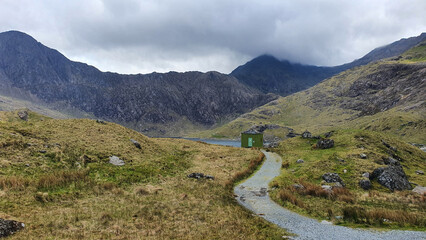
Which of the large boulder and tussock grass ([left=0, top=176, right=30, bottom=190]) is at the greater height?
tussock grass ([left=0, top=176, right=30, bottom=190])

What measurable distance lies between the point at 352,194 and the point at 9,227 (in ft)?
111

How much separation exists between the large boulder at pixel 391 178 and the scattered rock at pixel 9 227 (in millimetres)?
43161

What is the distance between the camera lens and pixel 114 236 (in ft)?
55.8

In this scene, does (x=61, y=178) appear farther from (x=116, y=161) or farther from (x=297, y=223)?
(x=297, y=223)

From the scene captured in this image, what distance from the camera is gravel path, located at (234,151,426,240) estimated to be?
1866cm

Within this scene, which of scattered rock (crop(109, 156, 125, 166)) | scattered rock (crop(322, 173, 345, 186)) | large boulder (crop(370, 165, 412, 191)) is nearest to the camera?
scattered rock (crop(322, 173, 345, 186))

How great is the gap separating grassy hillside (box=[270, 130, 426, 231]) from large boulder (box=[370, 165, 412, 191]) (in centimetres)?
95

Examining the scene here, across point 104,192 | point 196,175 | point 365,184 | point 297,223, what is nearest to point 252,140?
point 196,175

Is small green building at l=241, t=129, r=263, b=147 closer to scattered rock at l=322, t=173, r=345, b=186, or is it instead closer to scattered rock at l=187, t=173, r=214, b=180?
scattered rock at l=322, t=173, r=345, b=186

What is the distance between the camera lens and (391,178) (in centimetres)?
3691

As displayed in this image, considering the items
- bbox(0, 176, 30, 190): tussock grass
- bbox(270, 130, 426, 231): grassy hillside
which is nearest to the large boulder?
bbox(270, 130, 426, 231): grassy hillside

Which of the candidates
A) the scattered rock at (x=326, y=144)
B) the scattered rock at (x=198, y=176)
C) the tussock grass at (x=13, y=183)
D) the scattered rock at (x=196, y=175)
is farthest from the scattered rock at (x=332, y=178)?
the tussock grass at (x=13, y=183)

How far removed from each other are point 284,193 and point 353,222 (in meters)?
8.46

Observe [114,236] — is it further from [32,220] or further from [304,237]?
[304,237]
